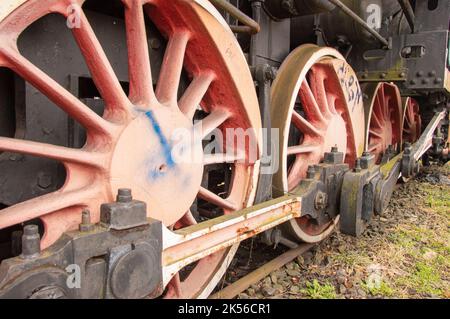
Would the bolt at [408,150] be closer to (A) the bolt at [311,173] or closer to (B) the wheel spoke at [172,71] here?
(A) the bolt at [311,173]

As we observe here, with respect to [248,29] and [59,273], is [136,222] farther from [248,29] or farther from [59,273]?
[248,29]

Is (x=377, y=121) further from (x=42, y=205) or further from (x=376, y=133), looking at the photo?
(x=42, y=205)

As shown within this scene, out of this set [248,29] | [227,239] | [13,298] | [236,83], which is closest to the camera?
[13,298]

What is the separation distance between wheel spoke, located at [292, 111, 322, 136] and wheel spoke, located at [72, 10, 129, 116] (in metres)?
1.22

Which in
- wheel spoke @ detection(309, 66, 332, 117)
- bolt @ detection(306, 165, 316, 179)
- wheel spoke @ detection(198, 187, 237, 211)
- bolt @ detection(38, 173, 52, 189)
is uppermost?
wheel spoke @ detection(309, 66, 332, 117)

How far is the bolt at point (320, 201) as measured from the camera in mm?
2146

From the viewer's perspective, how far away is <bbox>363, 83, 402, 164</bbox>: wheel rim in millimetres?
4102

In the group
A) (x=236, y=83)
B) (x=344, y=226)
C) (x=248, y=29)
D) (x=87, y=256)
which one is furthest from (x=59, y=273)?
(x=344, y=226)

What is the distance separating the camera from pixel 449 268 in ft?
8.01

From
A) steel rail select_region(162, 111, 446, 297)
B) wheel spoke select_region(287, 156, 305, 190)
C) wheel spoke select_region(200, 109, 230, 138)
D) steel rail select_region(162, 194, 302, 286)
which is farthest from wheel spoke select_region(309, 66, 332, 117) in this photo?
wheel spoke select_region(200, 109, 230, 138)

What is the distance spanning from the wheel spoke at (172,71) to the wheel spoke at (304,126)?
0.95 metres

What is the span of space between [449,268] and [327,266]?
0.76 metres

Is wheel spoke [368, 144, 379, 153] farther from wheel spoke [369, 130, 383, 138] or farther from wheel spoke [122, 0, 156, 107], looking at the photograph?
wheel spoke [122, 0, 156, 107]
